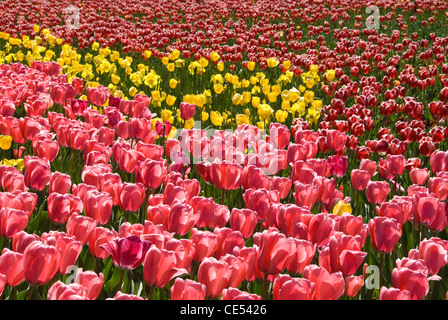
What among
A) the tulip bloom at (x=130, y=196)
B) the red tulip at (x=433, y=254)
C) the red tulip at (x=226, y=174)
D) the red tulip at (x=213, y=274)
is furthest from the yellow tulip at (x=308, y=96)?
the red tulip at (x=213, y=274)

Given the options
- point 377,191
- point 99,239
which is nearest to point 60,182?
point 99,239

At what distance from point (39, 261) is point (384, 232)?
1.22m

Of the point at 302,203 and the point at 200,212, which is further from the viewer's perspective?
the point at 302,203

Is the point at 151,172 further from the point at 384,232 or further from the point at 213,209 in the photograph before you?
the point at 384,232

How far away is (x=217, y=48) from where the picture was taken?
325 inches

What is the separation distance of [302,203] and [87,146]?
127cm

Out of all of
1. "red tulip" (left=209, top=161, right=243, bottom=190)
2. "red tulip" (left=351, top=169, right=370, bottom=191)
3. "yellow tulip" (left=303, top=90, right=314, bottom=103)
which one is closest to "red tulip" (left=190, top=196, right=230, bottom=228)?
"red tulip" (left=209, top=161, right=243, bottom=190)

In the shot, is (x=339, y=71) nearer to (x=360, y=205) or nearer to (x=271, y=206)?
(x=360, y=205)

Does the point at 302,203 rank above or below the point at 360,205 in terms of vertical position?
above

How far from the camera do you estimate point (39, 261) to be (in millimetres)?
1753

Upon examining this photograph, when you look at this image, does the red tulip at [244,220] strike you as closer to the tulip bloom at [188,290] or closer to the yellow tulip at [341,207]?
the yellow tulip at [341,207]

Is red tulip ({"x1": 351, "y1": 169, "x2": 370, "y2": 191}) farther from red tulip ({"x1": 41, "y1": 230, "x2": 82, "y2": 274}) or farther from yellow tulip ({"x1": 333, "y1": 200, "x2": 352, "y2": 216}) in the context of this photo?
red tulip ({"x1": 41, "y1": 230, "x2": 82, "y2": 274})
